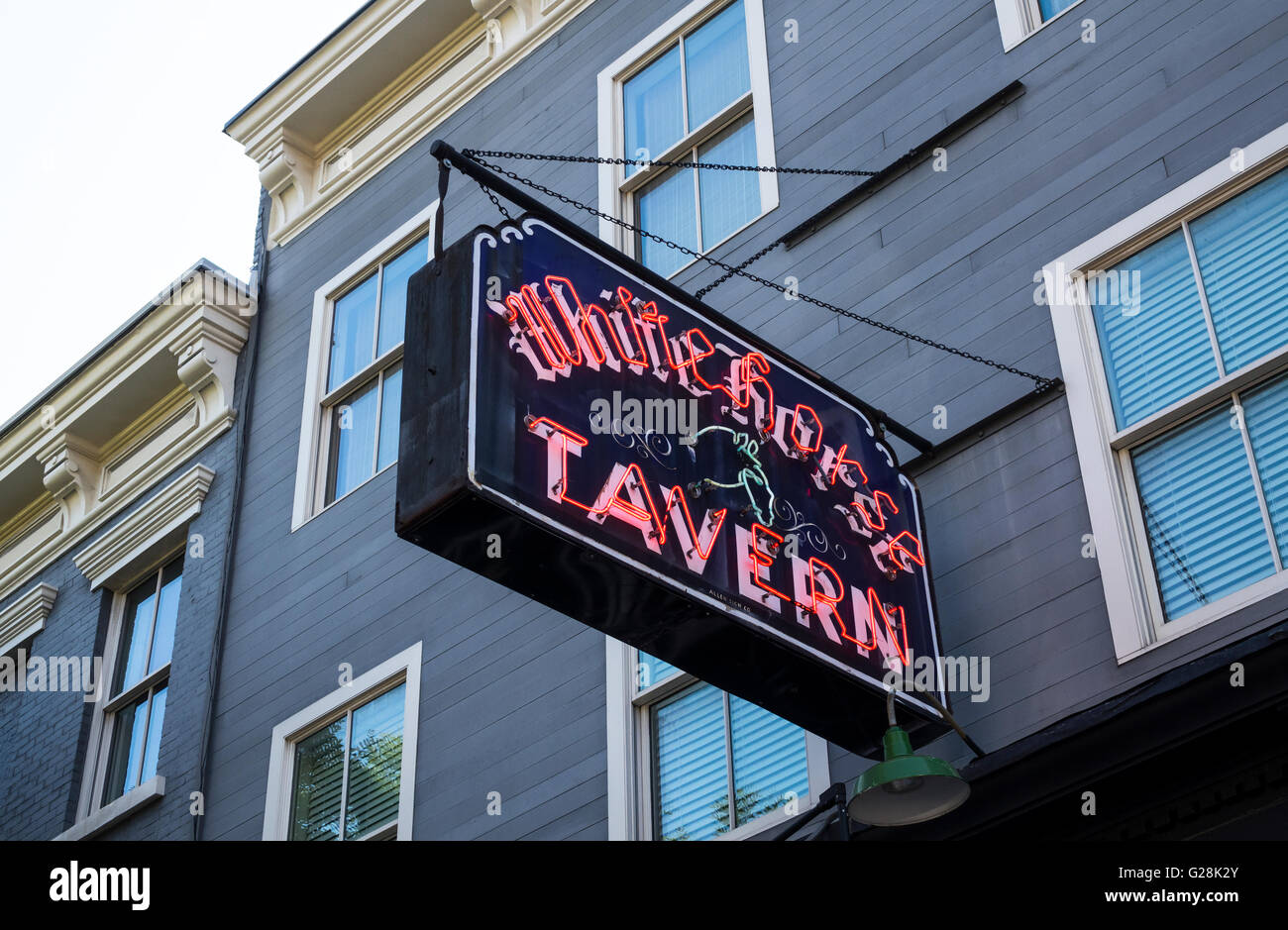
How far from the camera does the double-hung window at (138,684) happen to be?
1402 centimetres

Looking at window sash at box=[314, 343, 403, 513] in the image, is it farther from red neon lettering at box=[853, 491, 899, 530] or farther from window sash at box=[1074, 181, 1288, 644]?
window sash at box=[1074, 181, 1288, 644]

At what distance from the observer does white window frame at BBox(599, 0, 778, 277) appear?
11219 millimetres

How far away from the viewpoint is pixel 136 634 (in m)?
14.9

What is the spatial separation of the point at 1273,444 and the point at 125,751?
10.1 m

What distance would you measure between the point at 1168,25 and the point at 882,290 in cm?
209

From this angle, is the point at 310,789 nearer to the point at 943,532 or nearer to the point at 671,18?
the point at 943,532

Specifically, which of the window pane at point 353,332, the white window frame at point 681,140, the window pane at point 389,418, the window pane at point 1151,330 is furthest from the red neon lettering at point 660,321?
the window pane at point 353,332

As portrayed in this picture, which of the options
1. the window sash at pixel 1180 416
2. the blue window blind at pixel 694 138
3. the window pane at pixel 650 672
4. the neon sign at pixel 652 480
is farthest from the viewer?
the blue window blind at pixel 694 138

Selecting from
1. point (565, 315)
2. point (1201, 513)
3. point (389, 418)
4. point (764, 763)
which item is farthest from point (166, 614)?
point (1201, 513)

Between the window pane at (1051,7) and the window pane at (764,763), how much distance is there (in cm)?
443

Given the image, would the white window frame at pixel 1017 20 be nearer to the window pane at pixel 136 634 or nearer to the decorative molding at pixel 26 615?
the window pane at pixel 136 634
